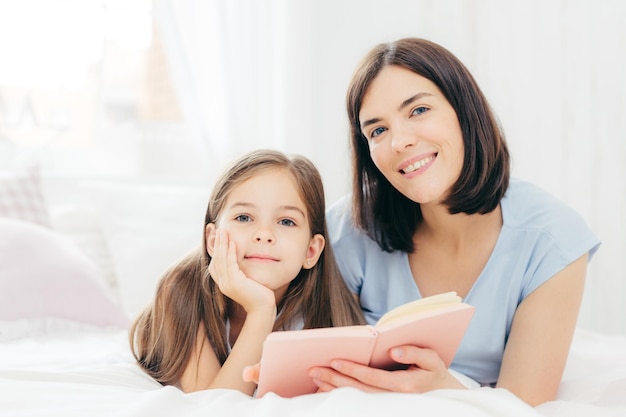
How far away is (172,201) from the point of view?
2266 millimetres

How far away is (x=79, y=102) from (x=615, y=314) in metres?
2.30

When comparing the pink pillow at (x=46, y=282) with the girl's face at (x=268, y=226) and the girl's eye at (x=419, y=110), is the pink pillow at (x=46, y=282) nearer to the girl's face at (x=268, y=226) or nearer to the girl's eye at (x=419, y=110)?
the girl's face at (x=268, y=226)

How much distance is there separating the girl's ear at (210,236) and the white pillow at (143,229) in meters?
0.59

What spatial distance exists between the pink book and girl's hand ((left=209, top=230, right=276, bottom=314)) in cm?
25

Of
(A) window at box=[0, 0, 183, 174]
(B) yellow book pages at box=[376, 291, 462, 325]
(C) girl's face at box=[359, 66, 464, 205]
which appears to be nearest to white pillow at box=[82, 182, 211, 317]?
(A) window at box=[0, 0, 183, 174]

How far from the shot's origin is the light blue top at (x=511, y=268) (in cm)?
138

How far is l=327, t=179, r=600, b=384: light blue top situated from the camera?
138cm

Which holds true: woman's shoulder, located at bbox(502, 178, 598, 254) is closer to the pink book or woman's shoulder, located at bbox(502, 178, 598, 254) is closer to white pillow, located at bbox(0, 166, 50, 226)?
the pink book

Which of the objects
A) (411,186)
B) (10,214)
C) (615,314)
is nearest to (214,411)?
(411,186)

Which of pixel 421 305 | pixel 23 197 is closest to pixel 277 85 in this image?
pixel 23 197

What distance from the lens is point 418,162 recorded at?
139 centimetres

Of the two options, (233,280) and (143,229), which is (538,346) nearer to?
(233,280)

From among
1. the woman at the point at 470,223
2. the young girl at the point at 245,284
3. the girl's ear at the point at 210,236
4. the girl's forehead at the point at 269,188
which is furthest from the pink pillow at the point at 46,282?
the woman at the point at 470,223

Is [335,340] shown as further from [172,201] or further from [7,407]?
[172,201]
